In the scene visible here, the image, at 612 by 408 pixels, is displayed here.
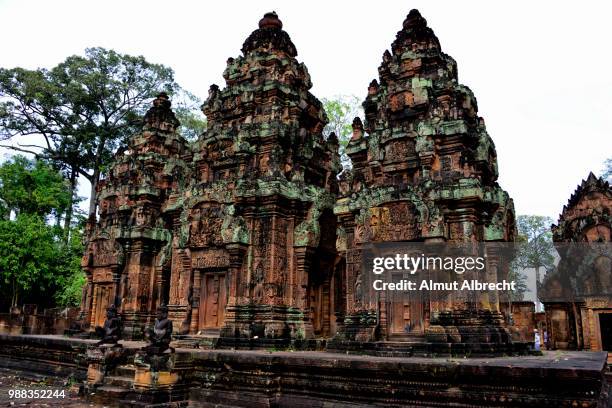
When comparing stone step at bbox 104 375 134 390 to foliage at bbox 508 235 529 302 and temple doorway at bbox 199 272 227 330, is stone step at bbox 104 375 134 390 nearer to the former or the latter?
temple doorway at bbox 199 272 227 330

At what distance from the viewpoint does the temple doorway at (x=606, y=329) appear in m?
18.0

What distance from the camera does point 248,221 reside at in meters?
12.5

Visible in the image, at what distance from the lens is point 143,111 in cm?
2833

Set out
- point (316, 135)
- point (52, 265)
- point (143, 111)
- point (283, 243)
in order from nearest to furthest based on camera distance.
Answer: point (283, 243) < point (316, 135) < point (52, 265) < point (143, 111)

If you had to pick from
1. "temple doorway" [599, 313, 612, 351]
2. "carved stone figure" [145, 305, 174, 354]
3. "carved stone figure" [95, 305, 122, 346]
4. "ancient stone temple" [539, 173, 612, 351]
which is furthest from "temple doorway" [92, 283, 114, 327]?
"temple doorway" [599, 313, 612, 351]

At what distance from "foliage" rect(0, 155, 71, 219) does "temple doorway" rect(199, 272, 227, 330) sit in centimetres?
1598

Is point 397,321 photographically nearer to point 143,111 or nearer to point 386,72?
point 386,72

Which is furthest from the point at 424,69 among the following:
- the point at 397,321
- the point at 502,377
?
the point at 502,377

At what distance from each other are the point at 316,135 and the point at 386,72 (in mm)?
3639

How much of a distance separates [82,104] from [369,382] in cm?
2443

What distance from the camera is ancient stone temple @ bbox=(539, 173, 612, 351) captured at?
58.7 feet

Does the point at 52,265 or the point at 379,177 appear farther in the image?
the point at 52,265

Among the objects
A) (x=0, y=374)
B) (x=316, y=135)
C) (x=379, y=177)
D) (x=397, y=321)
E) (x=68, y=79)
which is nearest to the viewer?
(x=397, y=321)

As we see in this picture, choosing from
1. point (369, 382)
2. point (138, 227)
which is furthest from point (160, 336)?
point (138, 227)
